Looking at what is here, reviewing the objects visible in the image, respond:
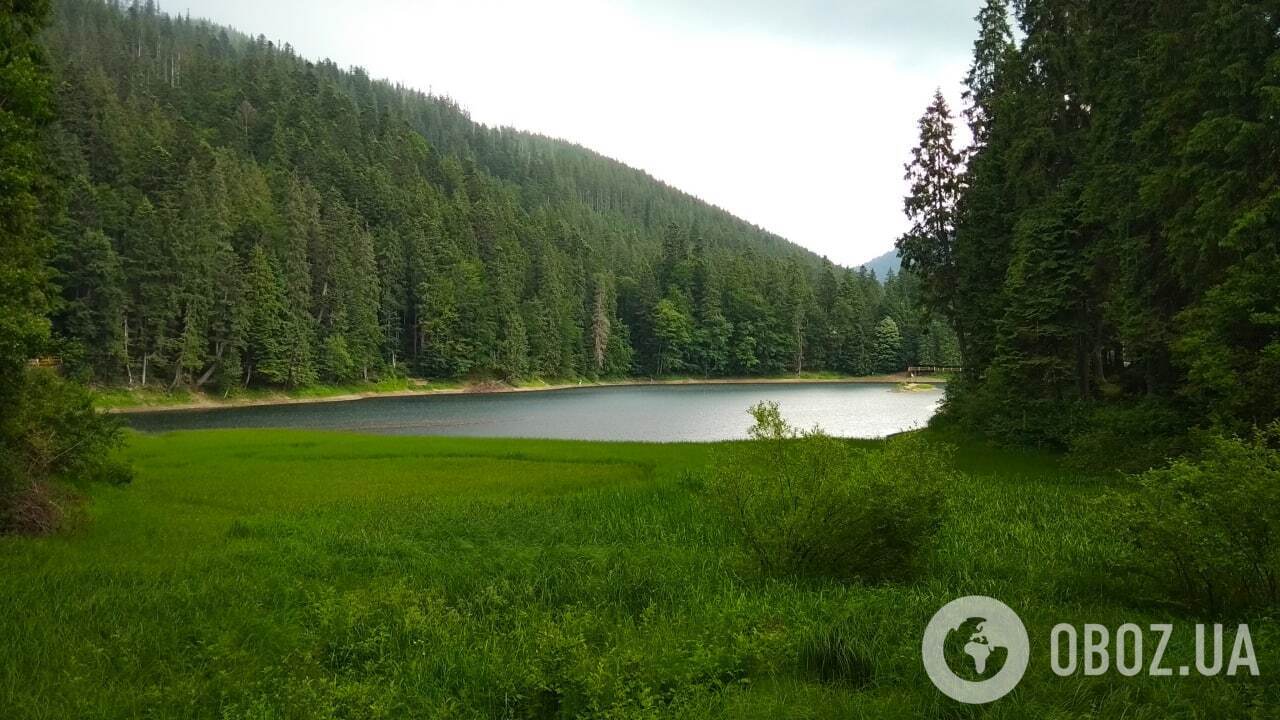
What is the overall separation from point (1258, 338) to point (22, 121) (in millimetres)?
23873

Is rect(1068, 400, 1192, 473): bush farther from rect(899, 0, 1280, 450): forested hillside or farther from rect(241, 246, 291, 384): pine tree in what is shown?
rect(241, 246, 291, 384): pine tree

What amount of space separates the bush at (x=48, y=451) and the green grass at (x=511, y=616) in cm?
80

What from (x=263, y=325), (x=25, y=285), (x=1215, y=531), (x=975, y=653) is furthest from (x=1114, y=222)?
(x=263, y=325)

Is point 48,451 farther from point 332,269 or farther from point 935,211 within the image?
point 332,269

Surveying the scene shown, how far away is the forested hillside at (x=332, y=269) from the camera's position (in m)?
56.6

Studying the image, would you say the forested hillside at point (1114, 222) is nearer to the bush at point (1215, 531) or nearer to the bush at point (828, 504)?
the bush at point (1215, 531)

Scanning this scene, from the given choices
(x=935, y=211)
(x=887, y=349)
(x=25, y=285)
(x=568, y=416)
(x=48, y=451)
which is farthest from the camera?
(x=887, y=349)

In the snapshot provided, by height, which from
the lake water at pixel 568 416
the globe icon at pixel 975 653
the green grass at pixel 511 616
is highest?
the globe icon at pixel 975 653

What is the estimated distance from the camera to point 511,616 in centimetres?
762

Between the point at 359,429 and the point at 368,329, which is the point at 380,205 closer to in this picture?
the point at 368,329

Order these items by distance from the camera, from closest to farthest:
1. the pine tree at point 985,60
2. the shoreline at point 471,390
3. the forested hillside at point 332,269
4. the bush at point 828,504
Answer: the bush at point 828,504, the pine tree at point 985,60, the shoreline at point 471,390, the forested hillside at point 332,269

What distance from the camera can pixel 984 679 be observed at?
5289 millimetres

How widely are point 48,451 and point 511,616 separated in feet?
37.1

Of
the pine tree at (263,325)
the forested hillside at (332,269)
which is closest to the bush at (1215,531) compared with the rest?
the forested hillside at (332,269)
